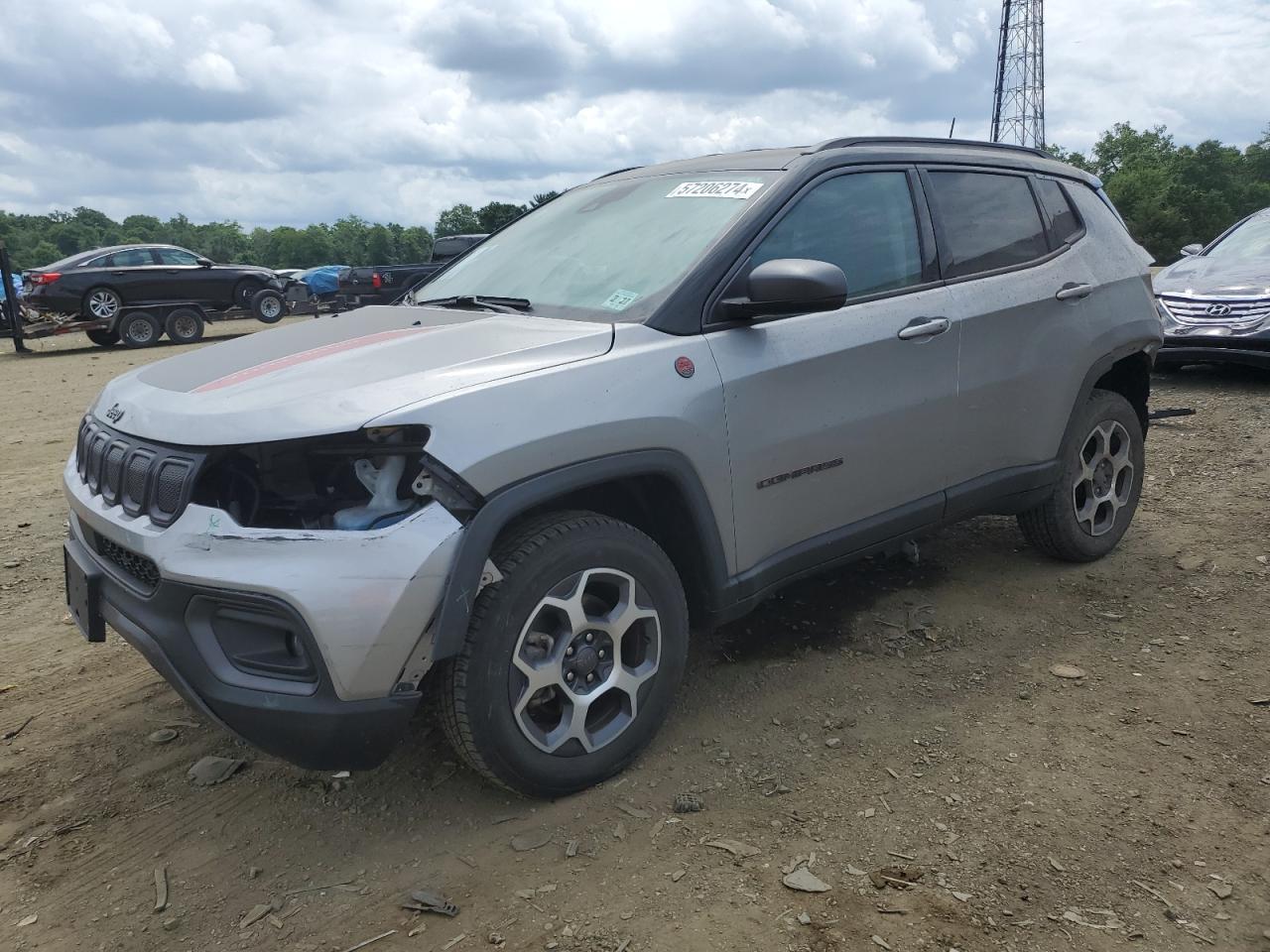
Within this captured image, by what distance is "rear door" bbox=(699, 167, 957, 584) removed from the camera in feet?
9.97

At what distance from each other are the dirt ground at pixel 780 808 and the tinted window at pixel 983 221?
142 centimetres

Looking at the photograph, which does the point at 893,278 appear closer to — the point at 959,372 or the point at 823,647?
the point at 959,372

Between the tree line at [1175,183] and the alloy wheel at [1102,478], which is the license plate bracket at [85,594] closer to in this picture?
the alloy wheel at [1102,478]

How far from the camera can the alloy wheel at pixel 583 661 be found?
262 cm

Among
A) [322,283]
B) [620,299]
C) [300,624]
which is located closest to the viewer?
[300,624]

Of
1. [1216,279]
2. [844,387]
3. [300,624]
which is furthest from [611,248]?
[1216,279]

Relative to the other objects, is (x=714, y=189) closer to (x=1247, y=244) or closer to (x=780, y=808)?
(x=780, y=808)

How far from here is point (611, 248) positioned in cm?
339

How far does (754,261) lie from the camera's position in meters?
3.14

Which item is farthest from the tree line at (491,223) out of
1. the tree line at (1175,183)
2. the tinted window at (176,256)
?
the tinted window at (176,256)

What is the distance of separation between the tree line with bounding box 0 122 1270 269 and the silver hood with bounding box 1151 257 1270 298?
23.0 metres

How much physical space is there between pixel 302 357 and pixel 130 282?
16.6m

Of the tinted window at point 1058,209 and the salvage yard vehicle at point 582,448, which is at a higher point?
the tinted window at point 1058,209

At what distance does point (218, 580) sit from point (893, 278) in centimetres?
247
